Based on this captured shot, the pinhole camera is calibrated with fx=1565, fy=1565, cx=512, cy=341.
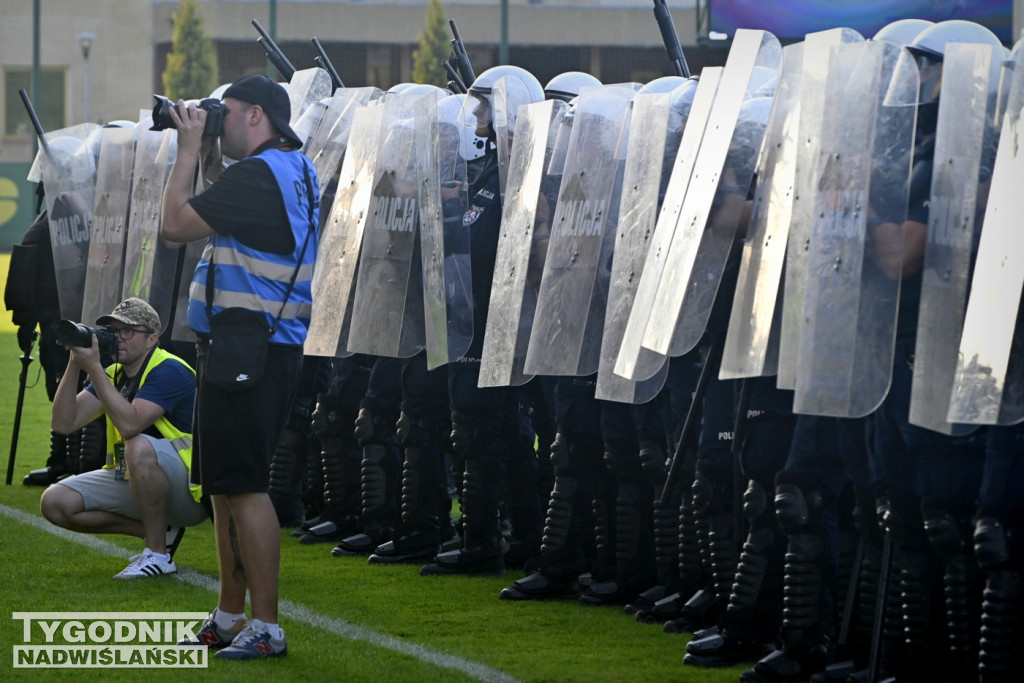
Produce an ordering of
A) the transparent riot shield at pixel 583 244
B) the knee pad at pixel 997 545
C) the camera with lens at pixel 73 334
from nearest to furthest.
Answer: the knee pad at pixel 997 545 → the camera with lens at pixel 73 334 → the transparent riot shield at pixel 583 244

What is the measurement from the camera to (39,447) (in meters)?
10.5

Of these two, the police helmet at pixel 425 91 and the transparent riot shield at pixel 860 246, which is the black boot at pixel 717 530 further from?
the police helmet at pixel 425 91

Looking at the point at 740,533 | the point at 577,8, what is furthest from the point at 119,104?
the point at 740,533

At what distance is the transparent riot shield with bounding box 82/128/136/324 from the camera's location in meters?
8.25

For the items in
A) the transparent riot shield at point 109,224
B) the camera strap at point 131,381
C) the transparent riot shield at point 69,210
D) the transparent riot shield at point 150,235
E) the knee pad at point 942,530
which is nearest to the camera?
the knee pad at point 942,530

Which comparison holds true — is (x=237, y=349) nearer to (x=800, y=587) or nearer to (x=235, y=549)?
(x=235, y=549)

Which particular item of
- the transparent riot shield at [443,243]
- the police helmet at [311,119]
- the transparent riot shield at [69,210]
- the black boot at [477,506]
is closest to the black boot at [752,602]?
the black boot at [477,506]

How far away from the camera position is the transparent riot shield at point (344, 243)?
676 cm

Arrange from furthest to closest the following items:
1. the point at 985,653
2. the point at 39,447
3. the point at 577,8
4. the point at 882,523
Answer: the point at 577,8, the point at 39,447, the point at 882,523, the point at 985,653

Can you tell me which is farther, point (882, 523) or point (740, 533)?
point (740, 533)

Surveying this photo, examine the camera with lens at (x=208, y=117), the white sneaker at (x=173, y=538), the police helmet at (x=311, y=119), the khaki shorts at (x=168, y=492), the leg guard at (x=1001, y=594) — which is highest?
the police helmet at (x=311, y=119)

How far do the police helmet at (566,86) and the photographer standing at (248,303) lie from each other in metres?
1.92

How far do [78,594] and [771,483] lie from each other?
2.82m

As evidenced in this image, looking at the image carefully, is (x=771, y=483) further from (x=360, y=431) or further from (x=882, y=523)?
(x=360, y=431)
